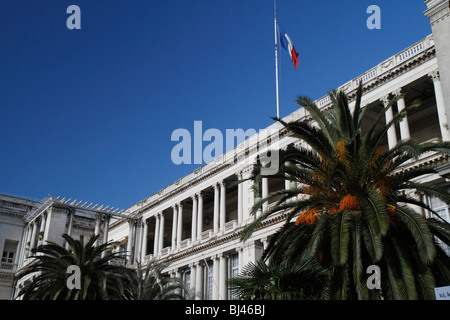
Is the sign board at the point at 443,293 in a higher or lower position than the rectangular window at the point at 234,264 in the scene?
lower

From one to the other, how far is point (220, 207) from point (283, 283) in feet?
88.0

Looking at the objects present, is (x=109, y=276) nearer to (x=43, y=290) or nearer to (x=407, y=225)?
(x=43, y=290)

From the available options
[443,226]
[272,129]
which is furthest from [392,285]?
[272,129]

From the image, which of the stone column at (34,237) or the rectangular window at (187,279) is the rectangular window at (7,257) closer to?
the stone column at (34,237)

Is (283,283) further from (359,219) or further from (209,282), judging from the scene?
(209,282)

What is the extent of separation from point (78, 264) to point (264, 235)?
520 inches

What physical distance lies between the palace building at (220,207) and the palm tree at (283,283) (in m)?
5.62

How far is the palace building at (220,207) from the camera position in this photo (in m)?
28.6

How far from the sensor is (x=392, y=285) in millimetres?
17328

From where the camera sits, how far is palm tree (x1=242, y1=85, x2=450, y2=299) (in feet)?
56.6

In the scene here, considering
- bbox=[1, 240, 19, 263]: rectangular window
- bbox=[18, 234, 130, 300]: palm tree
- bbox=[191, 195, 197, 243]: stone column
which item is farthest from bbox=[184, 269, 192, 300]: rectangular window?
bbox=[1, 240, 19, 263]: rectangular window

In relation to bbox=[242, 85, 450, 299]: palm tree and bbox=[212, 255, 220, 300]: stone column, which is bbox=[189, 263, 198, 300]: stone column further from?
bbox=[242, 85, 450, 299]: palm tree

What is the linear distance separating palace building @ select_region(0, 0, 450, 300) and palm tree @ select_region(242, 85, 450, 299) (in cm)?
262

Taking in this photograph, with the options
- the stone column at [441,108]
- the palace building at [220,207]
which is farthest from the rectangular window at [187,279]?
the stone column at [441,108]
